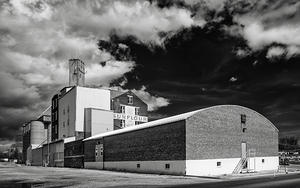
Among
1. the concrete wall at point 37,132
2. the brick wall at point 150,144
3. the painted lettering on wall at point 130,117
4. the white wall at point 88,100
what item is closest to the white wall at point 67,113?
the white wall at point 88,100

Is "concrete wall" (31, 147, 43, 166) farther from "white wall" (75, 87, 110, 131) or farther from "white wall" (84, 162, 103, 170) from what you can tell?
"white wall" (84, 162, 103, 170)

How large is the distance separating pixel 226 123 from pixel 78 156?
3139cm

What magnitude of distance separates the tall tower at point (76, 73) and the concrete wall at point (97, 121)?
12707 mm

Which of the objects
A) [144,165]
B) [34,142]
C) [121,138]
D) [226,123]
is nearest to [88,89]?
[121,138]

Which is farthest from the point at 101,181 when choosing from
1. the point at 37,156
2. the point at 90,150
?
the point at 37,156

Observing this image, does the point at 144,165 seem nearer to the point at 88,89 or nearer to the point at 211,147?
the point at 211,147

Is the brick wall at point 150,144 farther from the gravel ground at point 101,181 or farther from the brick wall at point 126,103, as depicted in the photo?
the brick wall at point 126,103

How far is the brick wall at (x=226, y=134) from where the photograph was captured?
3725 centimetres

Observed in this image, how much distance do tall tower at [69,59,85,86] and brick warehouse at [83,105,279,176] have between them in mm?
33331

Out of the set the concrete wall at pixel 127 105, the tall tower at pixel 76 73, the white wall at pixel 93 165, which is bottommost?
the white wall at pixel 93 165

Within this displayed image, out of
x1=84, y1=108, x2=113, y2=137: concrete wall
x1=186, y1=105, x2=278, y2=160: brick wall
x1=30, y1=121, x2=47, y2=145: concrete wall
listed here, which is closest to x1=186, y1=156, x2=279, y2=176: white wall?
x1=186, y1=105, x2=278, y2=160: brick wall

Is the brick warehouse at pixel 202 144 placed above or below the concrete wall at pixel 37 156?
above

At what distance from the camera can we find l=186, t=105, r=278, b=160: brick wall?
3725cm

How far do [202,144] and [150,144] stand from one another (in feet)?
22.3
